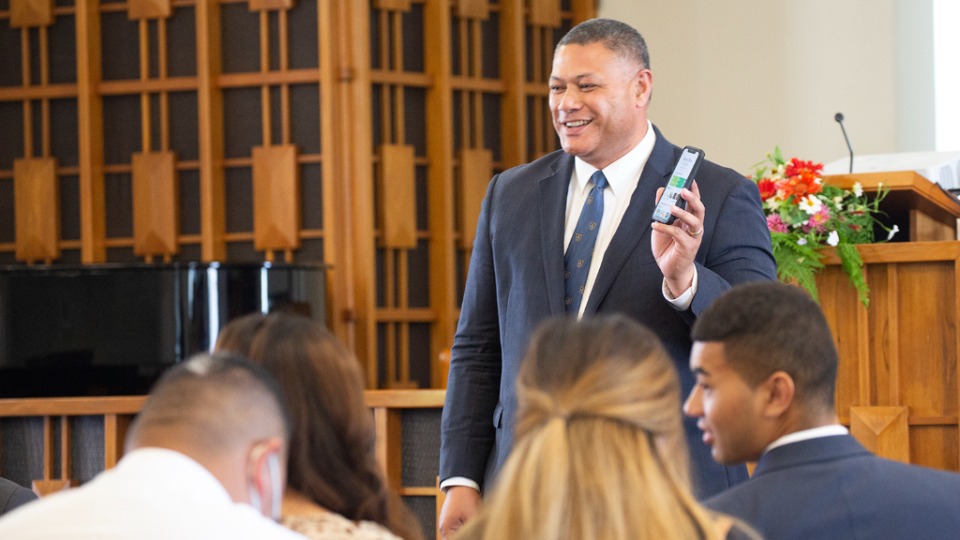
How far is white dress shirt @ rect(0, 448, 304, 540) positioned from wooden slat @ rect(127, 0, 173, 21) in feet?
23.6

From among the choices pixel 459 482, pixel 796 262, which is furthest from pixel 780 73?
pixel 459 482

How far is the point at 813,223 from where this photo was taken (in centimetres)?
346

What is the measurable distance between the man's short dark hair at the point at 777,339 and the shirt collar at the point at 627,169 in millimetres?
727

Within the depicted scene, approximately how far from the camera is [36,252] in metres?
7.98

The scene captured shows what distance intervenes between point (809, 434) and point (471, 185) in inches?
251

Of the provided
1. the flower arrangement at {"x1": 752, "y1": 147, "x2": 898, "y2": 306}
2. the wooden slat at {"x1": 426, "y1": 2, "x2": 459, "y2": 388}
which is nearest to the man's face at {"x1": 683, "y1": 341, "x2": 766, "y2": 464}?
the flower arrangement at {"x1": 752, "y1": 147, "x2": 898, "y2": 306}

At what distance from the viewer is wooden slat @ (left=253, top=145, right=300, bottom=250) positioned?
7832 millimetres

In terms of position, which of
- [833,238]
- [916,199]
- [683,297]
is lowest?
[683,297]

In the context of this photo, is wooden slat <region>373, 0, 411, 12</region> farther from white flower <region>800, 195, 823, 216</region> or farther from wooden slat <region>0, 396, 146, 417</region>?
white flower <region>800, 195, 823, 216</region>

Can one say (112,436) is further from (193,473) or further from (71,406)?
(193,473)

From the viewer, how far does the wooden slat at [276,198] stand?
308 inches

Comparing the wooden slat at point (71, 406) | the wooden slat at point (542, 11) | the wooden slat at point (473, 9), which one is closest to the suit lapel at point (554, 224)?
the wooden slat at point (71, 406)

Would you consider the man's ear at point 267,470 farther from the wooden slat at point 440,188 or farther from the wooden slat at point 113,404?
the wooden slat at point 440,188

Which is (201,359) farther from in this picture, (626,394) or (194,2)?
(194,2)
